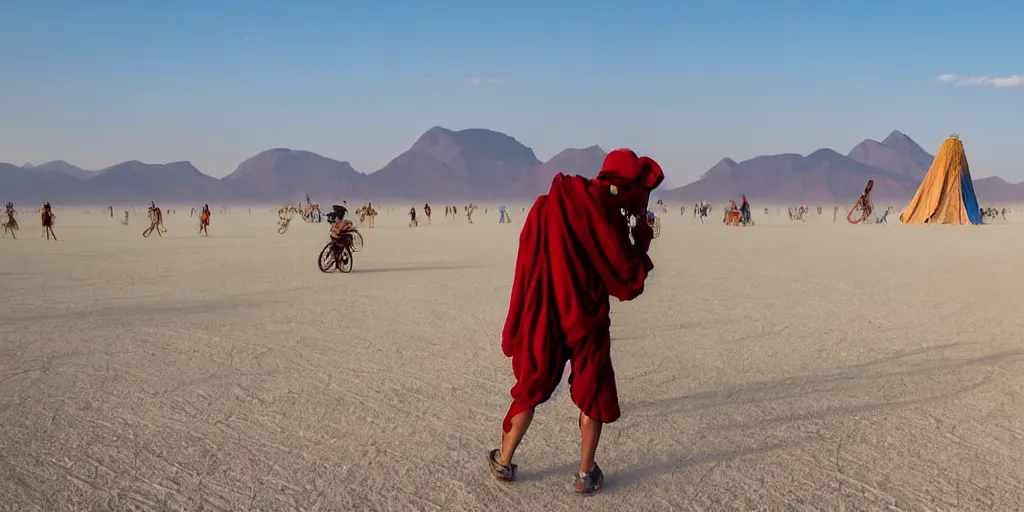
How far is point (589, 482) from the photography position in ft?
12.5

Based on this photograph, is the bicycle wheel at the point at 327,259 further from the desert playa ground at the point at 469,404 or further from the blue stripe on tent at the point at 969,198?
the blue stripe on tent at the point at 969,198

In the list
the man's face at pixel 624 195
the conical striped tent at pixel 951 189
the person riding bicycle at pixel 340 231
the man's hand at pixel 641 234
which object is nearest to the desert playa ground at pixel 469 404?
the man's hand at pixel 641 234

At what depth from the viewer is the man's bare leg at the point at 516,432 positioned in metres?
3.78

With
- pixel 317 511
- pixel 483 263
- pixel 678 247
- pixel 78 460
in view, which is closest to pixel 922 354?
pixel 317 511

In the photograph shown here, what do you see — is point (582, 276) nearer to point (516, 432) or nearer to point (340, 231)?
point (516, 432)

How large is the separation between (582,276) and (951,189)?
42.0 m

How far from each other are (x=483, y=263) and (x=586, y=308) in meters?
13.4

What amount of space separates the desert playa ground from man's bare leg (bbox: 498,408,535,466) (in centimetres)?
21

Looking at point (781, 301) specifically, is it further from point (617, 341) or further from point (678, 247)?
point (678, 247)

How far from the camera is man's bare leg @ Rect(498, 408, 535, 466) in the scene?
12.4 feet

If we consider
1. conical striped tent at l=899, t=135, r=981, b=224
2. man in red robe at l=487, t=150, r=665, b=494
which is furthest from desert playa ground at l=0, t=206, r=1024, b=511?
conical striped tent at l=899, t=135, r=981, b=224

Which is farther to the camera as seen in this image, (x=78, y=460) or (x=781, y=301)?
(x=781, y=301)

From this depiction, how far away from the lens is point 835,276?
13.8 m

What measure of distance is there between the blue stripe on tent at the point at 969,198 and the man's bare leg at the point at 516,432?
42.0 meters
